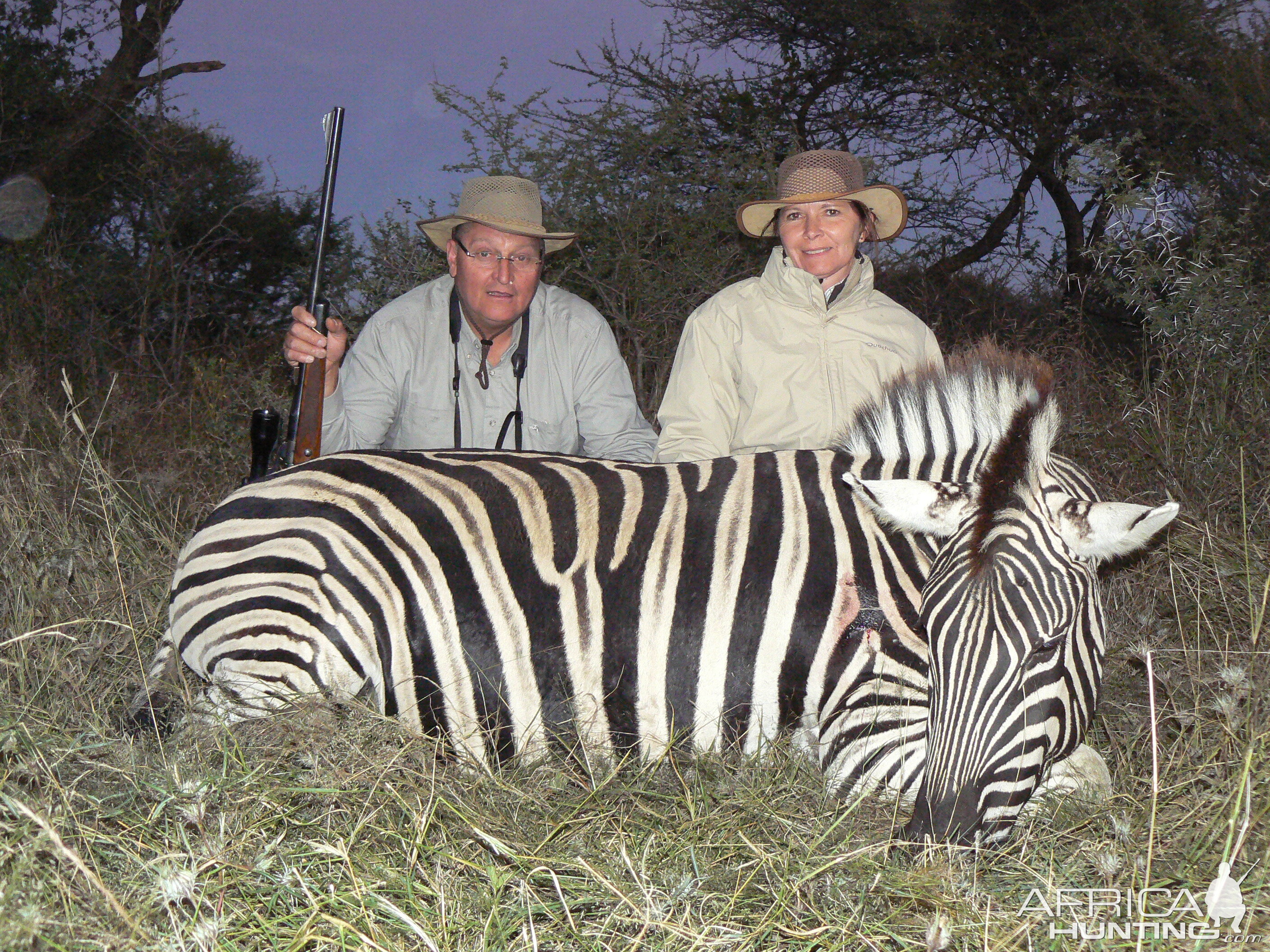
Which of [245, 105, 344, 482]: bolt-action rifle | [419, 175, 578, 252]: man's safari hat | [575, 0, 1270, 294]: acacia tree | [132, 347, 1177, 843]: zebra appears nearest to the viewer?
[132, 347, 1177, 843]: zebra

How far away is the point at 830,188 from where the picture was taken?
3.63 metres

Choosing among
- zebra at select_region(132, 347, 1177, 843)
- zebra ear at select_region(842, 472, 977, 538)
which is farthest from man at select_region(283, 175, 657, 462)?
zebra ear at select_region(842, 472, 977, 538)

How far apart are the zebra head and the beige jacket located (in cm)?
138

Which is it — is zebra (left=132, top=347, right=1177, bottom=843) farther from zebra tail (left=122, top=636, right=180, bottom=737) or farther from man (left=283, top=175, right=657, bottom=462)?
man (left=283, top=175, right=657, bottom=462)

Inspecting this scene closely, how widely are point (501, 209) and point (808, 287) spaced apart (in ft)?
3.92

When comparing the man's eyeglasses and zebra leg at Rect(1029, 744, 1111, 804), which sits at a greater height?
the man's eyeglasses

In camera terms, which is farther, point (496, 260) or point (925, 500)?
point (496, 260)

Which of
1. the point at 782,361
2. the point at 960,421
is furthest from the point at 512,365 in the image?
the point at 960,421

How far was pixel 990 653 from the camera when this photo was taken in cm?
195

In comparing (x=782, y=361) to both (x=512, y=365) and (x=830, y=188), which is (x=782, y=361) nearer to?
(x=830, y=188)

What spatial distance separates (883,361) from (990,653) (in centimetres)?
181

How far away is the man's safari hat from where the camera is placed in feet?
12.7

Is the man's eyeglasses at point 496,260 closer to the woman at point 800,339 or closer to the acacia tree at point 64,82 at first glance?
the woman at point 800,339

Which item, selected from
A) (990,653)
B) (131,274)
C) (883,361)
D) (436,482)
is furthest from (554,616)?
(131,274)
